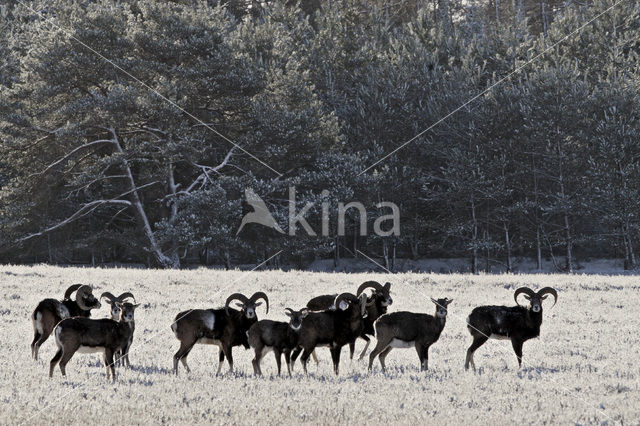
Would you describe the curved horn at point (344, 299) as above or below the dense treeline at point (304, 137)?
below

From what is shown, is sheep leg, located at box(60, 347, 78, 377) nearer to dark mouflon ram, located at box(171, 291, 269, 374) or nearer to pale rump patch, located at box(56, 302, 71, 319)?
dark mouflon ram, located at box(171, 291, 269, 374)

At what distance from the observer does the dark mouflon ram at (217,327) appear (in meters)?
13.8

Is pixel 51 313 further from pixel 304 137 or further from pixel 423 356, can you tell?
pixel 304 137

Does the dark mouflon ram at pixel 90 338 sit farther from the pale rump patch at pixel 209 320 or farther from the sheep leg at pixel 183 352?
the pale rump patch at pixel 209 320

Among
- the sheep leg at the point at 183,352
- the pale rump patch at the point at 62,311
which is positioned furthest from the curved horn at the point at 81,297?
the sheep leg at the point at 183,352

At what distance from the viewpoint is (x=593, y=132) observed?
1895 inches

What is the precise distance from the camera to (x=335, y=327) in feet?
46.3

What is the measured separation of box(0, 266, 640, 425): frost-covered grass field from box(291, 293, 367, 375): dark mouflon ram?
1.36 feet

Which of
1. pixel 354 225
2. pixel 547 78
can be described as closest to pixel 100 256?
pixel 354 225

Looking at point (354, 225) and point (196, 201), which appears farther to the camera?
point (354, 225)

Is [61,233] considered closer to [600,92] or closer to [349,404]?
[600,92]

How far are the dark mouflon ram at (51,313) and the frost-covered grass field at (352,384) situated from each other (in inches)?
14.4

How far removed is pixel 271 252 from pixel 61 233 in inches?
522

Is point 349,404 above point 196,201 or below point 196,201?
below
